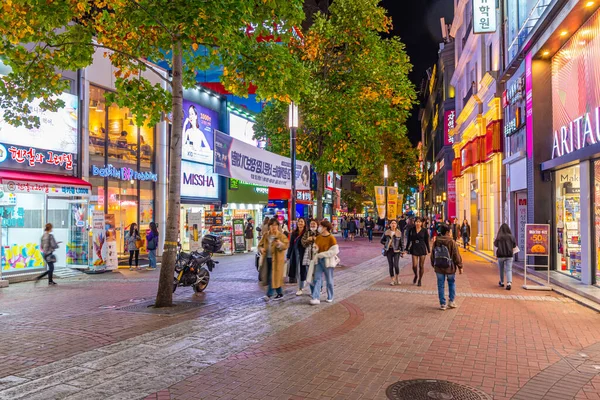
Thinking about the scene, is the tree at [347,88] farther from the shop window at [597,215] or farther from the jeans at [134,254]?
the shop window at [597,215]

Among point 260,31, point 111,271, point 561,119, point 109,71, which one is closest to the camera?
point 260,31

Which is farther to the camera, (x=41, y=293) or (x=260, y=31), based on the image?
(x=41, y=293)

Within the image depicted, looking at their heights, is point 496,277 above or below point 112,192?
below

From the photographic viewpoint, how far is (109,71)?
1838cm

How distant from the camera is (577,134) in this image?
502 inches

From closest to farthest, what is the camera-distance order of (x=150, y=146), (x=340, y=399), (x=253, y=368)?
(x=340, y=399)
(x=253, y=368)
(x=150, y=146)

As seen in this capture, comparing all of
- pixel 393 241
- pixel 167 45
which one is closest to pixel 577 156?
pixel 393 241

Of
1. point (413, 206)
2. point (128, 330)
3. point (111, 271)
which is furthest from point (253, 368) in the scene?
point (413, 206)

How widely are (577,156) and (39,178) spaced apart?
50.0 ft

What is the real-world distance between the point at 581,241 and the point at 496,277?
2.94 m

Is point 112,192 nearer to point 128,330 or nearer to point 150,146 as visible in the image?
point 150,146

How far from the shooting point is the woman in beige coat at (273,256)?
34.1 feet

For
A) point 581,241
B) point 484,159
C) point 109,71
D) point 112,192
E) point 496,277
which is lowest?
point 496,277

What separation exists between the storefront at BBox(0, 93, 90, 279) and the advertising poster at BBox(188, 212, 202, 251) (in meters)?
4.73
